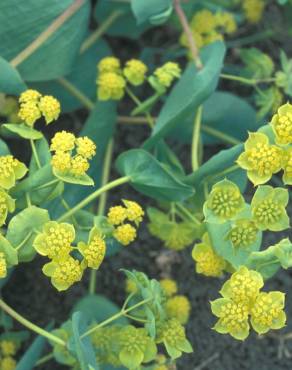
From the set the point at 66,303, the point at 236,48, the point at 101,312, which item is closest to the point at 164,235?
the point at 101,312

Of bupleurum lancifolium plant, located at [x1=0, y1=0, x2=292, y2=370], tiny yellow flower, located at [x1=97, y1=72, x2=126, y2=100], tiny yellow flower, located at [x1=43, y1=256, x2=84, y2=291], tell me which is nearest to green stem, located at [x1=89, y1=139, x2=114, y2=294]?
bupleurum lancifolium plant, located at [x1=0, y1=0, x2=292, y2=370]

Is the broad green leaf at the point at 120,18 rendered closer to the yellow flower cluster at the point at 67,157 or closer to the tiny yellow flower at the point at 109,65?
the tiny yellow flower at the point at 109,65

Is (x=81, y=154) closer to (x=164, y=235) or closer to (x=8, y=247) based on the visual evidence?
(x=8, y=247)

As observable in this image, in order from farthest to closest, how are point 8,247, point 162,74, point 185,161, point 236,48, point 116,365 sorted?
point 236,48
point 185,161
point 162,74
point 116,365
point 8,247

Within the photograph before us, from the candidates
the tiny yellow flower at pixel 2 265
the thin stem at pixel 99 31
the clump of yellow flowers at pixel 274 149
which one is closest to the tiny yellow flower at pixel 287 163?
the clump of yellow flowers at pixel 274 149

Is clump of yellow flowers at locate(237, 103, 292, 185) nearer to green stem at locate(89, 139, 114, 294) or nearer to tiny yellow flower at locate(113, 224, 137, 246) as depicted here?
tiny yellow flower at locate(113, 224, 137, 246)


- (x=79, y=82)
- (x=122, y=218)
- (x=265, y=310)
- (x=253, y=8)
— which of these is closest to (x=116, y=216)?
(x=122, y=218)
